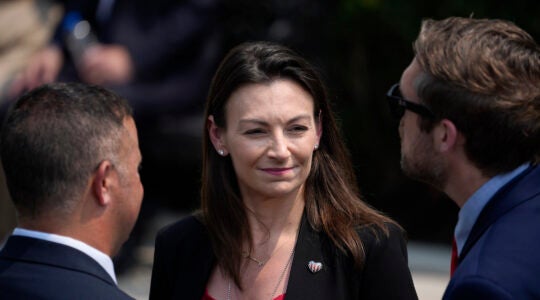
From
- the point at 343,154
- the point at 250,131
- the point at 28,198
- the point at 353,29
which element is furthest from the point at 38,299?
the point at 353,29

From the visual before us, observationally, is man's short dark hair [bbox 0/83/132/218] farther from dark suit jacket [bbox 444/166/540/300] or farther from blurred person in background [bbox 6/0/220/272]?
blurred person in background [bbox 6/0/220/272]

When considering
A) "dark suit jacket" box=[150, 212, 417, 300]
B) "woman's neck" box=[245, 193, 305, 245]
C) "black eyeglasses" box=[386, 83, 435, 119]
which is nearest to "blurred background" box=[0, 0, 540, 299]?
"woman's neck" box=[245, 193, 305, 245]

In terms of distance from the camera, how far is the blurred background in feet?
19.8

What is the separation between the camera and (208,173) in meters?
3.46

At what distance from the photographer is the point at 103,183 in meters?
2.46

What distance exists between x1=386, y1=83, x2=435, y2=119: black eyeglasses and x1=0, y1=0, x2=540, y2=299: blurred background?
216 centimetres

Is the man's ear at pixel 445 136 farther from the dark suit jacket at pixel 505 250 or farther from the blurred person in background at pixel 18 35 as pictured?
the blurred person in background at pixel 18 35

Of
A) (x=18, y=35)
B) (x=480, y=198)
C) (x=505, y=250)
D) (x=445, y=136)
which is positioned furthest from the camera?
(x=18, y=35)

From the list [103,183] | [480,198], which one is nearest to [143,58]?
[103,183]

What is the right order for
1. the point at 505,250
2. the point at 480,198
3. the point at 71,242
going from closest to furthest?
1. the point at 505,250
2. the point at 71,242
3. the point at 480,198

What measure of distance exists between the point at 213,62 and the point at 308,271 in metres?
Result: 3.55

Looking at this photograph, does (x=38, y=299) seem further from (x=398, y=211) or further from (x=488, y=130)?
(x=398, y=211)

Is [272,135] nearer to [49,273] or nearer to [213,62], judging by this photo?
[49,273]

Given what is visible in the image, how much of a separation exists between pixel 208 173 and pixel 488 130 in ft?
4.06
